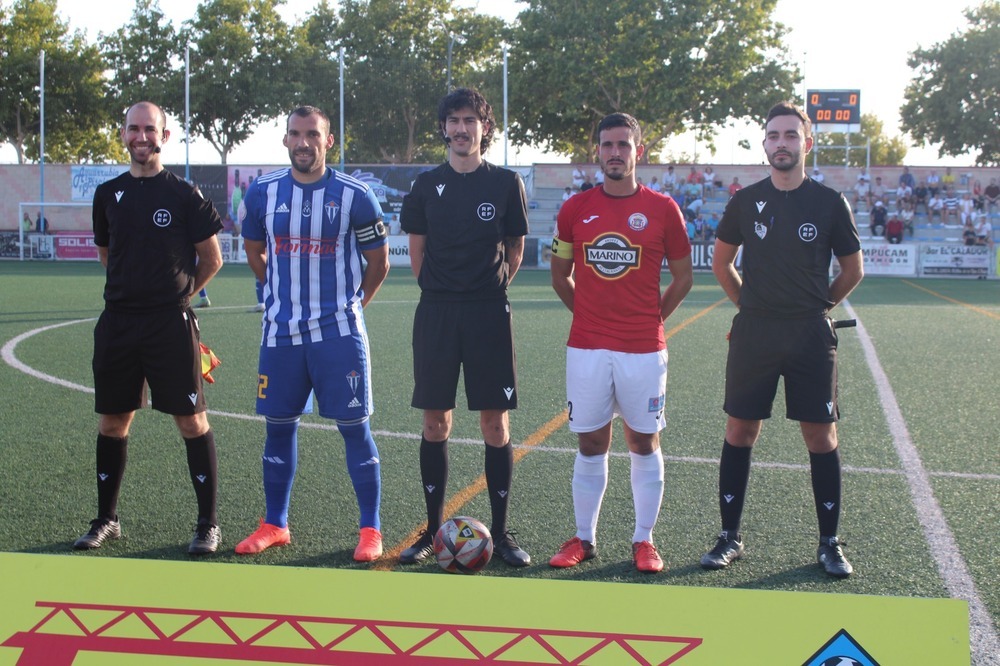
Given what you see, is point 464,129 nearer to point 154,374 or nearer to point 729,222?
point 729,222

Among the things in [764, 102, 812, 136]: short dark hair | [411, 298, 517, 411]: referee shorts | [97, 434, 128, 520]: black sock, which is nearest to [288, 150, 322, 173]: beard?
[411, 298, 517, 411]: referee shorts

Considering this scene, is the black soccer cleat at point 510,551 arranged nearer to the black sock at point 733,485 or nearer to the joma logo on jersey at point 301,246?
the black sock at point 733,485

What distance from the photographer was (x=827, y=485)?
4.34m

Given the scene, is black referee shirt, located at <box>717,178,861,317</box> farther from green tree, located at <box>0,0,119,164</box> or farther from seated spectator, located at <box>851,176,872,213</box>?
green tree, located at <box>0,0,119,164</box>

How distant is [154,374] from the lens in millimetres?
4398

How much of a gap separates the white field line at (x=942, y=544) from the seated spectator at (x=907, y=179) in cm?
2832

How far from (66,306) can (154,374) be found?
12.0 metres

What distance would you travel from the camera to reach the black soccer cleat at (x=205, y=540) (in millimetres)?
4336

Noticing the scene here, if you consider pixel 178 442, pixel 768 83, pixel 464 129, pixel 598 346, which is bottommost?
pixel 178 442

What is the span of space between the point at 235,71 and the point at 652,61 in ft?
63.5

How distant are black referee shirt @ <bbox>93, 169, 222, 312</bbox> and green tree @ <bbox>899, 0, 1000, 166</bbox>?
5464cm

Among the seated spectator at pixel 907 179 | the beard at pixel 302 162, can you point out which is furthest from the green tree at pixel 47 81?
the beard at pixel 302 162

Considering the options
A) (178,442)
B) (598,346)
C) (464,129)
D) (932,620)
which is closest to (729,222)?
(598,346)

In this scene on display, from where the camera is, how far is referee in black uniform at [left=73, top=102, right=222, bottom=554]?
14.2 ft
